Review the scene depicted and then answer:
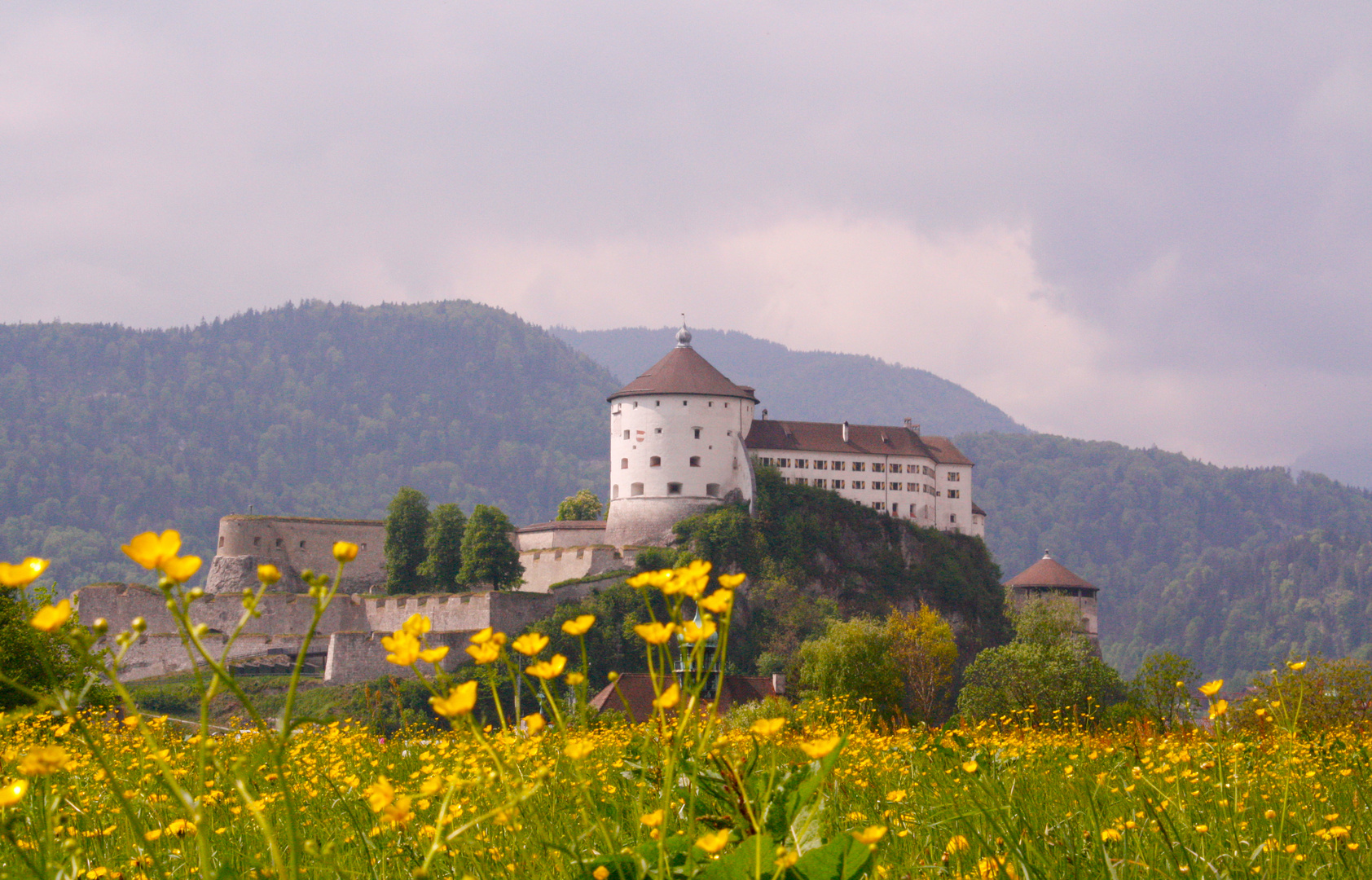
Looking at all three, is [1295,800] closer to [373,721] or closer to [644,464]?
[373,721]

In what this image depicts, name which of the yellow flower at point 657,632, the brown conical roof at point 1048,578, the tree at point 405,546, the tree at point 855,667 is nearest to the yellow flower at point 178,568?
the yellow flower at point 657,632

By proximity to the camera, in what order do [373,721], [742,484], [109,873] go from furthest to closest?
[742,484], [373,721], [109,873]

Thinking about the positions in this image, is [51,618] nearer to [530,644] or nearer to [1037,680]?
[530,644]

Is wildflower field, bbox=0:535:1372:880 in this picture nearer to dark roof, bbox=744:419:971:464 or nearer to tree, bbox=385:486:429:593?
tree, bbox=385:486:429:593

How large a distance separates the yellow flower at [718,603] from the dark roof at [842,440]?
237 feet

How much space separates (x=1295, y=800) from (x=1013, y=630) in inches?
2999

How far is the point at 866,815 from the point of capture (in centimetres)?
415

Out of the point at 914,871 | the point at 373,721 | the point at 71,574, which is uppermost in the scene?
the point at 914,871

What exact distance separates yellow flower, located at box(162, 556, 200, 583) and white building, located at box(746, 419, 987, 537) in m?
71.8

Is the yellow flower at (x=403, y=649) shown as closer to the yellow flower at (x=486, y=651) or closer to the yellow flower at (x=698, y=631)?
Result: the yellow flower at (x=486, y=651)

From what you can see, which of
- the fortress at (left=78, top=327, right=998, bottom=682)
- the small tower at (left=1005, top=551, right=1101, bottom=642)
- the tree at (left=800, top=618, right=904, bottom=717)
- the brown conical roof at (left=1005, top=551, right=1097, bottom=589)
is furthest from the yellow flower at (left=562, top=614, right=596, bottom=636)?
the brown conical roof at (left=1005, top=551, right=1097, bottom=589)

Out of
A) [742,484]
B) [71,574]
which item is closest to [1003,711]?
[742,484]

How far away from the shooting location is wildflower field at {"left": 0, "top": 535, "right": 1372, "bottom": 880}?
6.28 ft

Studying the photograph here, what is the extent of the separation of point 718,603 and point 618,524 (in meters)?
70.2
